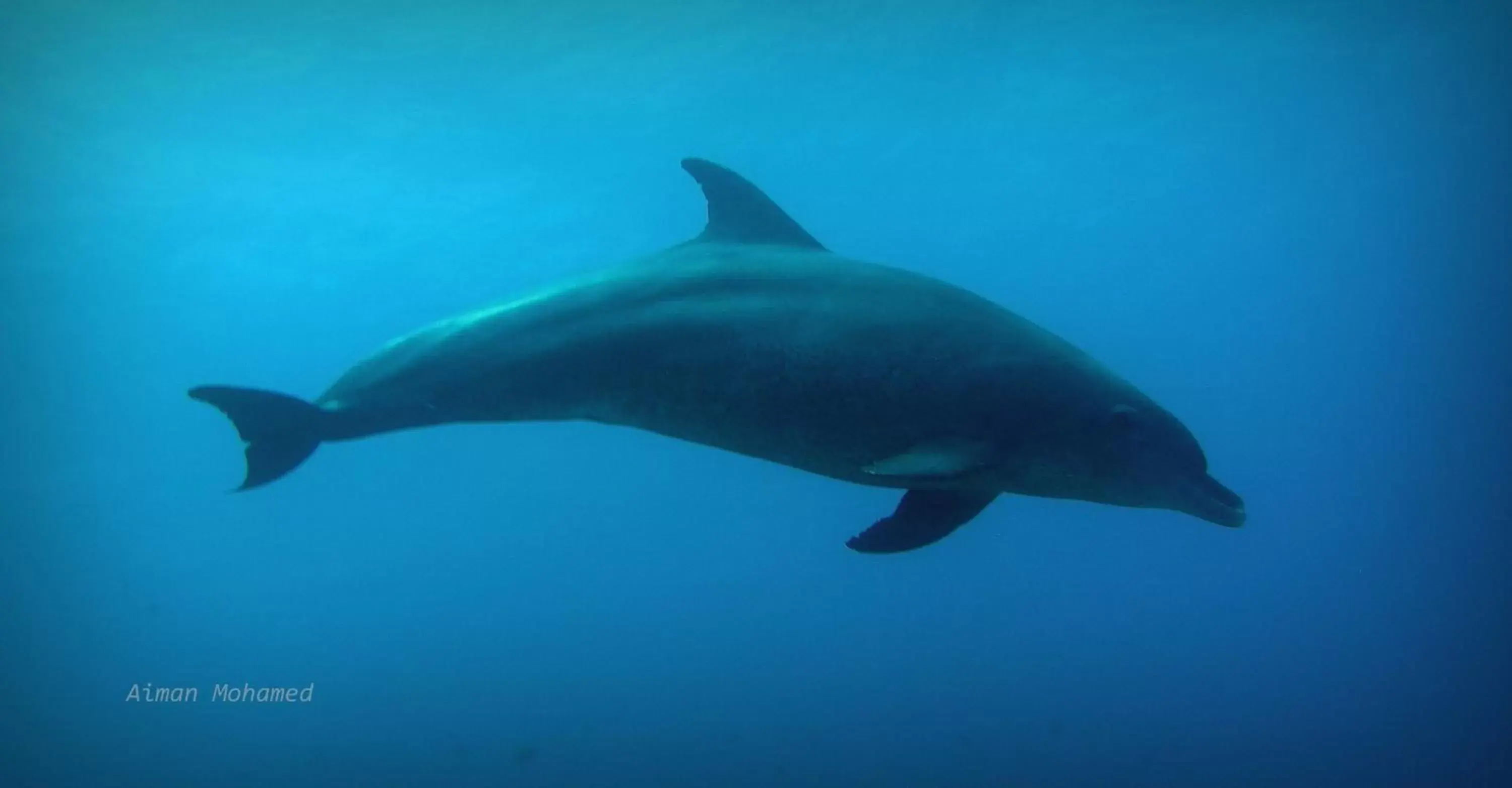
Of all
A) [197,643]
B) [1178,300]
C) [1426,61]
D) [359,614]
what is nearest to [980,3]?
[1426,61]

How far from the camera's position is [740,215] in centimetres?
679

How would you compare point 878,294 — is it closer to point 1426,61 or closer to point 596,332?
point 596,332

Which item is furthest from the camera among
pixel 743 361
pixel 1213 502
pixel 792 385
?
pixel 743 361

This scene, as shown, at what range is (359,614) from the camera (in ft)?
110

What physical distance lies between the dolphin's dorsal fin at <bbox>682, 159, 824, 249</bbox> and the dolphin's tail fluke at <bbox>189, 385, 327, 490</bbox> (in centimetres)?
321

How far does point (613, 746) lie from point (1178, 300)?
5460cm

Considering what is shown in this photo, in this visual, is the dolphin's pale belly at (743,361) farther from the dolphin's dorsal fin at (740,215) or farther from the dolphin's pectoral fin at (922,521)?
the dolphin's pectoral fin at (922,521)

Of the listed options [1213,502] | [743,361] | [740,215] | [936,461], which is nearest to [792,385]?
[743,361]

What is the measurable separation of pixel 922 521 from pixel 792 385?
3.66 feet

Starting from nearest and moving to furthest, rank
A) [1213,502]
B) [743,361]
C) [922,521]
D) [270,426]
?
[1213,502], [922,521], [743,361], [270,426]

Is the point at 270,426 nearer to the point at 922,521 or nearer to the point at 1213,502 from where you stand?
the point at 922,521

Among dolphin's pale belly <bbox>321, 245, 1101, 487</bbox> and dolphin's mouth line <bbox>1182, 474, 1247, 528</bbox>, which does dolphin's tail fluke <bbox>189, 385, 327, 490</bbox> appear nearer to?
dolphin's pale belly <bbox>321, 245, 1101, 487</bbox>

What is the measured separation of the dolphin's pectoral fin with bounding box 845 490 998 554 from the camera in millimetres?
5078

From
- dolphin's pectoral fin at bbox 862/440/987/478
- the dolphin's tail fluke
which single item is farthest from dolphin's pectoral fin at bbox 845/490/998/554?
the dolphin's tail fluke
